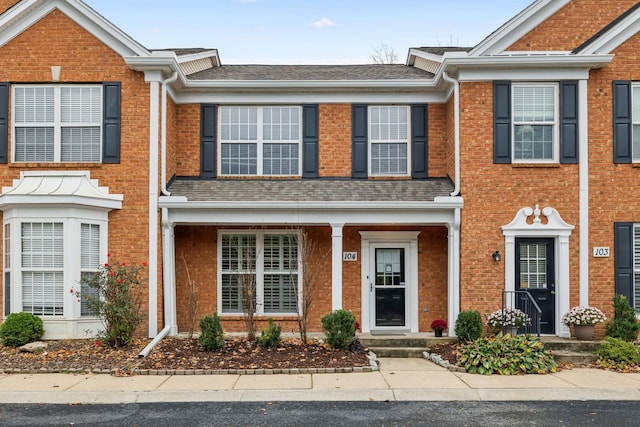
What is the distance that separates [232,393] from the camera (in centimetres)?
918

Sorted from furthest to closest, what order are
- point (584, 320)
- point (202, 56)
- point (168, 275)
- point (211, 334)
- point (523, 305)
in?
1. point (202, 56)
2. point (168, 275)
3. point (523, 305)
4. point (584, 320)
5. point (211, 334)

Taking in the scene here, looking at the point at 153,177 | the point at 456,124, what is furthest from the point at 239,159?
the point at 456,124

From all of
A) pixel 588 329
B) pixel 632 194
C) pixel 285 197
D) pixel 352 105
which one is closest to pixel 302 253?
pixel 285 197

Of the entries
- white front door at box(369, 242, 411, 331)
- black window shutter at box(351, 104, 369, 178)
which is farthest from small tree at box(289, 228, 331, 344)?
black window shutter at box(351, 104, 369, 178)

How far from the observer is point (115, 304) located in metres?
11.7

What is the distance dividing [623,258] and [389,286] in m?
4.79

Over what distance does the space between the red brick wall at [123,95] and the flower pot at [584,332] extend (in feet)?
28.4

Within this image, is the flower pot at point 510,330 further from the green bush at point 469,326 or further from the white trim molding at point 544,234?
the white trim molding at point 544,234

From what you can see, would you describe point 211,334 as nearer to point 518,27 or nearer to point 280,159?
point 280,159

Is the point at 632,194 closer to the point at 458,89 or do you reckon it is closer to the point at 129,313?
the point at 458,89

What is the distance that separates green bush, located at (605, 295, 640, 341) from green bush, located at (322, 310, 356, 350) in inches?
199

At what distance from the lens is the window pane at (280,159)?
14422 mm

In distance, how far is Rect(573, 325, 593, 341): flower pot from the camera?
487 inches

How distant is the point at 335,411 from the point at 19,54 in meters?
9.76
